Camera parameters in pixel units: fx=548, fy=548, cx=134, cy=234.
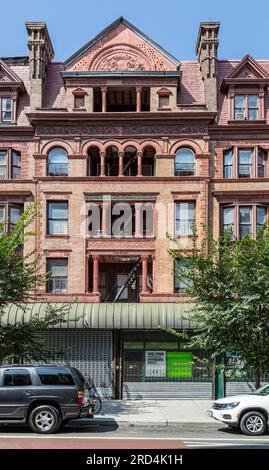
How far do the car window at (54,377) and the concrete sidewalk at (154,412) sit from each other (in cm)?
250

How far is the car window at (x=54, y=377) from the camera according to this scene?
14281 mm

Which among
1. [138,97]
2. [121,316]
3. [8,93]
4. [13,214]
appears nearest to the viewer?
[121,316]

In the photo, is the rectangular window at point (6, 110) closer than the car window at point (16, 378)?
No

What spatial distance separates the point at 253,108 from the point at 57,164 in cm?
956

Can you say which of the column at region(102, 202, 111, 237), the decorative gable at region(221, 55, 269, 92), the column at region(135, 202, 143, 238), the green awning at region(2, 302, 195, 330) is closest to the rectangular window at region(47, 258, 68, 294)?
the green awning at region(2, 302, 195, 330)

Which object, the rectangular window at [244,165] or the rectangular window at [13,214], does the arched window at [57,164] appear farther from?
the rectangular window at [244,165]

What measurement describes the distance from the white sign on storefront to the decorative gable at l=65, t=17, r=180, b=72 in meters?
13.1

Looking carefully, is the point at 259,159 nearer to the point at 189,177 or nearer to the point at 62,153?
the point at 189,177

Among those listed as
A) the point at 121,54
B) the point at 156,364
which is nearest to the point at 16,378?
the point at 156,364

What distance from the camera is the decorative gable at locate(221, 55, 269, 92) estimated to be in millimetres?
25719

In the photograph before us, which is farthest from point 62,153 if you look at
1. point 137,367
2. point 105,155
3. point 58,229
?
point 137,367

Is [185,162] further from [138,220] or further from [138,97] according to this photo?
[138,97]

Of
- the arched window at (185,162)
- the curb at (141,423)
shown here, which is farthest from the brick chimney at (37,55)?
the curb at (141,423)

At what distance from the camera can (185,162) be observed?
25.0 meters
